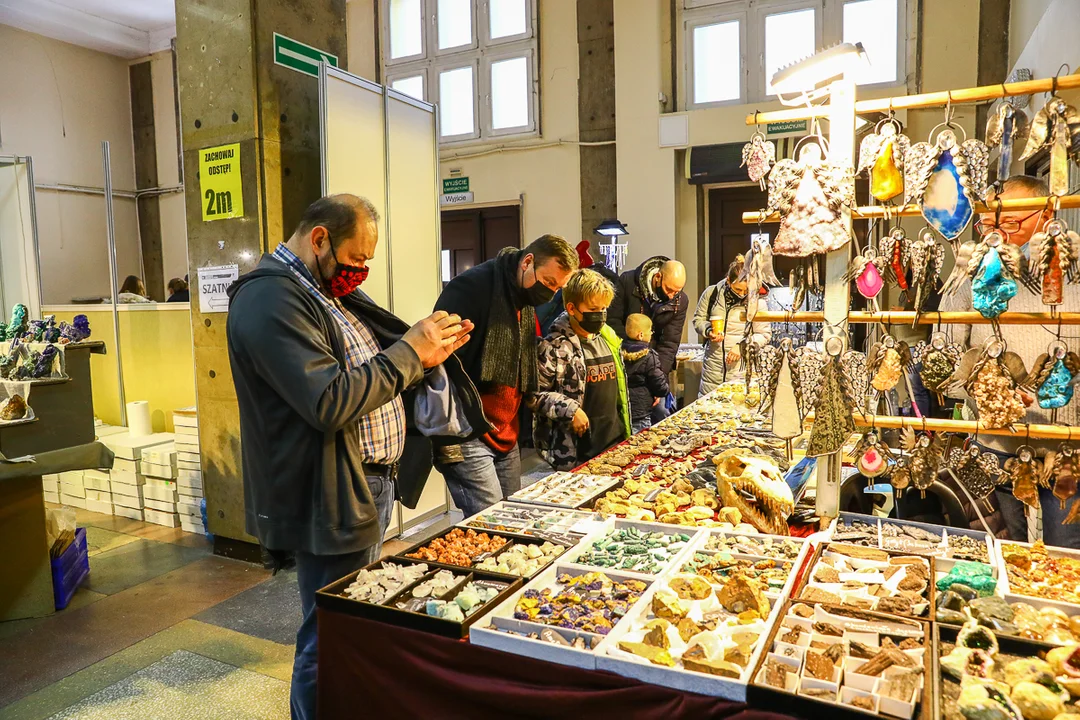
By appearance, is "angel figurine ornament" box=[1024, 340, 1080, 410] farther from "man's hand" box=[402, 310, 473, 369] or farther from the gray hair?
the gray hair

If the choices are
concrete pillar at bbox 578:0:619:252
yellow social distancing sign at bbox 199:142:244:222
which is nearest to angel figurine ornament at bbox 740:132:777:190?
yellow social distancing sign at bbox 199:142:244:222

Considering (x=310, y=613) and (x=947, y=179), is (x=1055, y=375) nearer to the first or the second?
(x=947, y=179)

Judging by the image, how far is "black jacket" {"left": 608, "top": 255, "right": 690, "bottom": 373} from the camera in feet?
15.5

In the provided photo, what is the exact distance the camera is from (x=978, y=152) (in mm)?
1596

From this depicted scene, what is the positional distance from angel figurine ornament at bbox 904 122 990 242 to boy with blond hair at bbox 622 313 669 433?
2.58 m

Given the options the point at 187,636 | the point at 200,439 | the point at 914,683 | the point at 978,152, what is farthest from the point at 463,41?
the point at 914,683

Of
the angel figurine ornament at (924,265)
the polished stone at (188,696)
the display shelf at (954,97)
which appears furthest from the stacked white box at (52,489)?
the angel figurine ornament at (924,265)

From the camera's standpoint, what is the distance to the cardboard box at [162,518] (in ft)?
14.8

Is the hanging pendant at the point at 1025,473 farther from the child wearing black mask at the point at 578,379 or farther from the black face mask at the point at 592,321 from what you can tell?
the black face mask at the point at 592,321

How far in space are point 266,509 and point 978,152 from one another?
1.88 meters

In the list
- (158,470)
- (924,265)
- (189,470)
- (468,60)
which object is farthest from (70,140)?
(924,265)

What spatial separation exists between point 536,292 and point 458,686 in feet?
5.21

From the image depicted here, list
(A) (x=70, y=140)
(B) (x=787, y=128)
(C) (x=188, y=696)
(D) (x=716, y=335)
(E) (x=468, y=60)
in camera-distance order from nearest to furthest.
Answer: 1. (C) (x=188, y=696)
2. (D) (x=716, y=335)
3. (B) (x=787, y=128)
4. (E) (x=468, y=60)
5. (A) (x=70, y=140)

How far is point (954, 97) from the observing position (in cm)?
167
